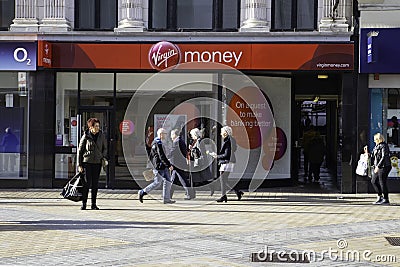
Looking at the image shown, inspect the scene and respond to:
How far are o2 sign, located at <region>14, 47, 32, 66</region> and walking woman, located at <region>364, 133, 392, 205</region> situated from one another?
9404mm

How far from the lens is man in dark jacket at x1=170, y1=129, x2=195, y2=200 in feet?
53.9

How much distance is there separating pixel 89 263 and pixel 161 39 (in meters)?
10.8

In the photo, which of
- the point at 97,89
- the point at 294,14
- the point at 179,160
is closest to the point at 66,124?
the point at 97,89

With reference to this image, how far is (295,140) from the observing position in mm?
20172

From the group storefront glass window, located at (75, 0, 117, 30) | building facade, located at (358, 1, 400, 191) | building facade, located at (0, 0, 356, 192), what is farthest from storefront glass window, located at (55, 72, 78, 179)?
building facade, located at (358, 1, 400, 191)

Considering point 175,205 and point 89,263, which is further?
point 175,205

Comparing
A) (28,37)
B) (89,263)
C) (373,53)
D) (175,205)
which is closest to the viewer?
(89,263)

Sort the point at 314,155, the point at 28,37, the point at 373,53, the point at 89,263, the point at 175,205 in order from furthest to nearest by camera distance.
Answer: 1. the point at 314,155
2. the point at 28,37
3. the point at 373,53
4. the point at 175,205
5. the point at 89,263

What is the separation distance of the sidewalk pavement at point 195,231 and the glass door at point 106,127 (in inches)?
81.5

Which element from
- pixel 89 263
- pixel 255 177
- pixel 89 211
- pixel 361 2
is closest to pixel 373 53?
pixel 361 2

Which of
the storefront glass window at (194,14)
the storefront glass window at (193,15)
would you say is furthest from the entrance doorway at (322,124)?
the storefront glass window at (194,14)

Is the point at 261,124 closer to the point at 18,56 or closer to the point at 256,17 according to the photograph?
the point at 256,17

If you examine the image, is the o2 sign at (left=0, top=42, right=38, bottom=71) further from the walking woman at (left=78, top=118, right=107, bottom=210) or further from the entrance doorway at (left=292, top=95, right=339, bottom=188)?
the entrance doorway at (left=292, top=95, right=339, bottom=188)

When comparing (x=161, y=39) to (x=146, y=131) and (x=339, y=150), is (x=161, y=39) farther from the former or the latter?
(x=339, y=150)
